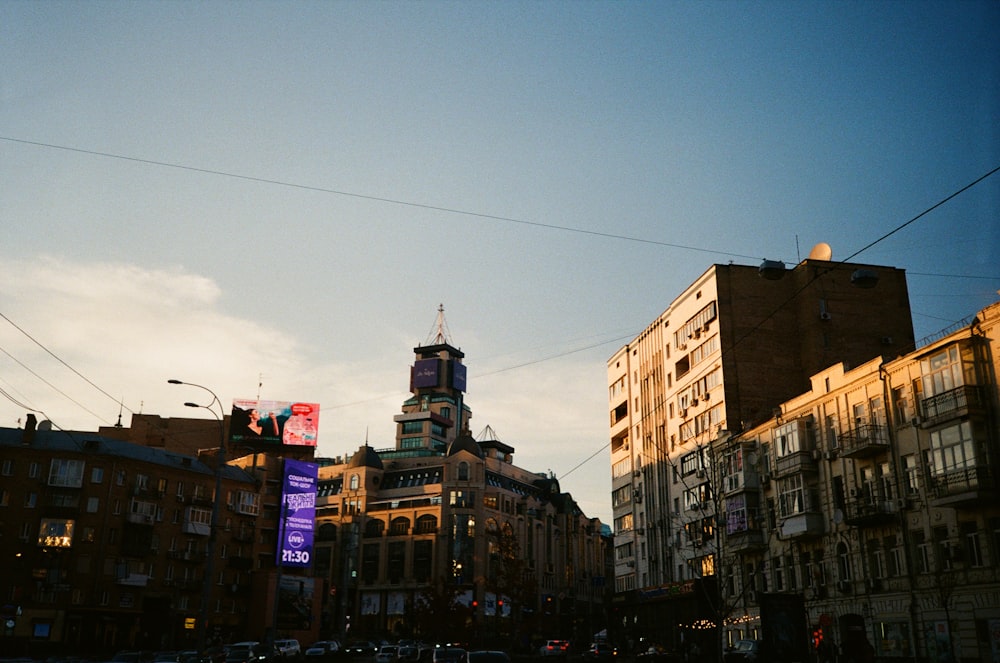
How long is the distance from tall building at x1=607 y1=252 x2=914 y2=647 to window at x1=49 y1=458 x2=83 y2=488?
150 ft

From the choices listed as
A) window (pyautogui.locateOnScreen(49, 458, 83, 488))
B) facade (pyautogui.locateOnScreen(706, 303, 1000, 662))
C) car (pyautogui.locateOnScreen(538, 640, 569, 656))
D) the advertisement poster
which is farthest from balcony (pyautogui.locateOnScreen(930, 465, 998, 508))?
the advertisement poster

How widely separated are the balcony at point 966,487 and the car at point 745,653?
10.4 metres

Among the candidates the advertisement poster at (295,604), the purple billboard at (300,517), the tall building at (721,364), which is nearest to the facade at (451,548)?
the advertisement poster at (295,604)

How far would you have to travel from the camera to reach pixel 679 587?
58.6 metres

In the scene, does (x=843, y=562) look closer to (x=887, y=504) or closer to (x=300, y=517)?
(x=887, y=504)

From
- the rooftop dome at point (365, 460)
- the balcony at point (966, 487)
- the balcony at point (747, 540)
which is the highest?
the rooftop dome at point (365, 460)

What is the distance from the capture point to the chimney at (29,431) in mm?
67375

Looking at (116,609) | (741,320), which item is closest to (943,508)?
(741,320)

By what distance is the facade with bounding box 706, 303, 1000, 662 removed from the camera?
32.9 metres

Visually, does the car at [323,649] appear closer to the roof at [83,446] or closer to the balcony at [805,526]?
the roof at [83,446]

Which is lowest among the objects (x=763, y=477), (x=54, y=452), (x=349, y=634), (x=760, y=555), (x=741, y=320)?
(x=349, y=634)

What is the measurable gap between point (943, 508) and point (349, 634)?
8999 centimetres

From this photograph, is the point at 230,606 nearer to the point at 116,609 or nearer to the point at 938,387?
the point at 116,609

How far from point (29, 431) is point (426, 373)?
4095 inches
